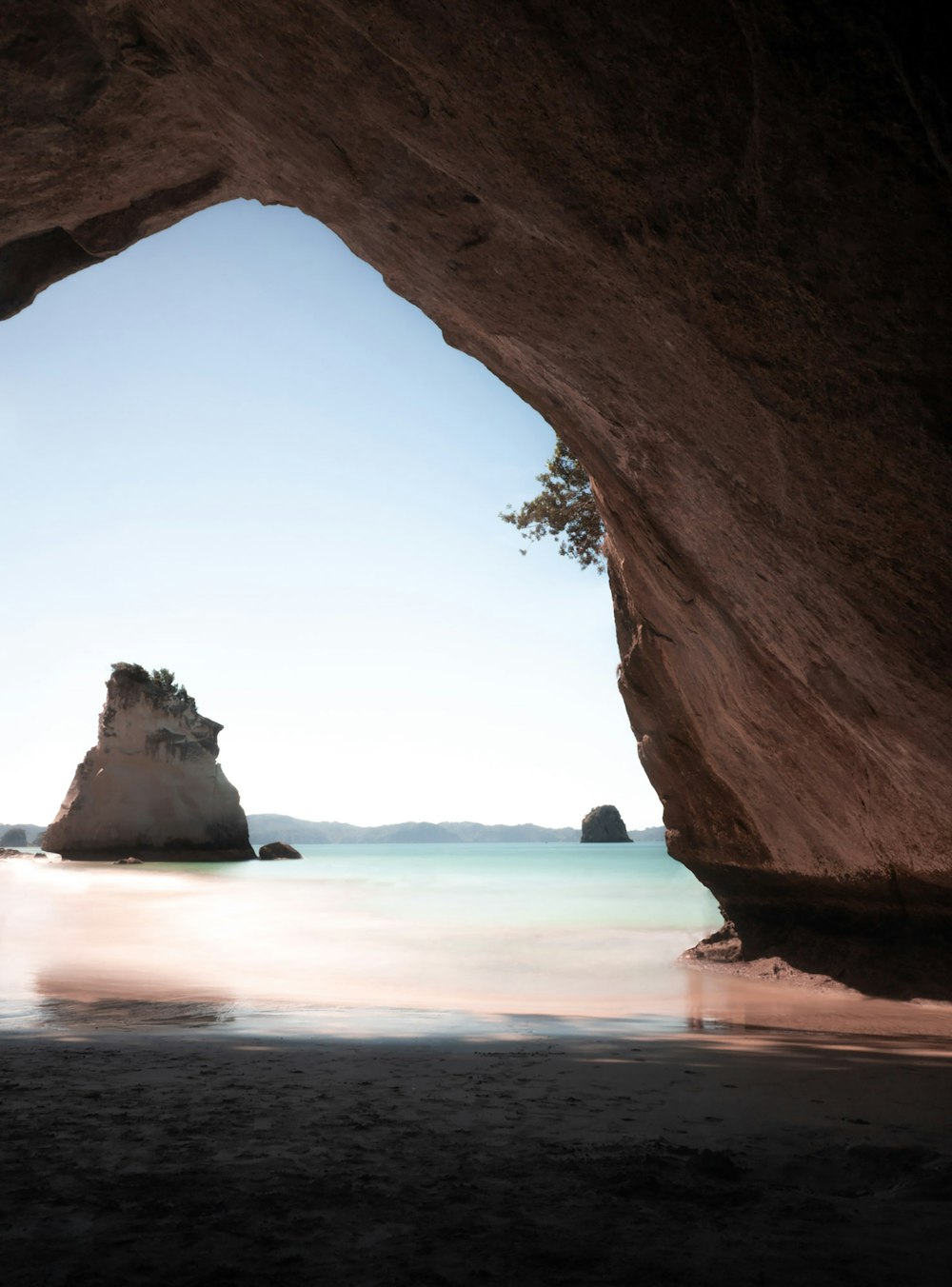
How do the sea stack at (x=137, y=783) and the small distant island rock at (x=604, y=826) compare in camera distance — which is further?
the small distant island rock at (x=604, y=826)

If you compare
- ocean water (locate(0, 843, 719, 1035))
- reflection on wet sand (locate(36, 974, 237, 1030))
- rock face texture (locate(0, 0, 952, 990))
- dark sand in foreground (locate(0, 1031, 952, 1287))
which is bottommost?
ocean water (locate(0, 843, 719, 1035))

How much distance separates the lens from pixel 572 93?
12.1ft

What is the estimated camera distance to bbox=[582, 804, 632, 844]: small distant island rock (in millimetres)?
127812

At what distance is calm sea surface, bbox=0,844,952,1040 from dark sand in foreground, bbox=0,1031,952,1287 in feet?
6.32

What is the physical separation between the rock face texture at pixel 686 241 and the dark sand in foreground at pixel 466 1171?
291cm

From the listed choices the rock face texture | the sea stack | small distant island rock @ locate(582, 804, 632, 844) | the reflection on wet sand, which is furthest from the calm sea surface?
small distant island rock @ locate(582, 804, 632, 844)

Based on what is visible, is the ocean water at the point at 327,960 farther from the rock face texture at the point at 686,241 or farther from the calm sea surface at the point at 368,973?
the rock face texture at the point at 686,241

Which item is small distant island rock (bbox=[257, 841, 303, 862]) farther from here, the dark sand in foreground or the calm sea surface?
the dark sand in foreground

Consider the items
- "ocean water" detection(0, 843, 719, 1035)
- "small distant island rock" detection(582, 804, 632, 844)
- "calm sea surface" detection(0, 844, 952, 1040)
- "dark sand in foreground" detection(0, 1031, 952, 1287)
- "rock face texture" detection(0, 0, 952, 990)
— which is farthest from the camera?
"small distant island rock" detection(582, 804, 632, 844)

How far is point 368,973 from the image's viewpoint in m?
10.9

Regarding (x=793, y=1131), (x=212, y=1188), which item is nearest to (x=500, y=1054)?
(x=793, y=1131)

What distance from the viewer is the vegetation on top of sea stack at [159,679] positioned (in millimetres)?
43031

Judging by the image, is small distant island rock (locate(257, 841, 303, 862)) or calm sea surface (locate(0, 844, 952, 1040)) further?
small distant island rock (locate(257, 841, 303, 862))

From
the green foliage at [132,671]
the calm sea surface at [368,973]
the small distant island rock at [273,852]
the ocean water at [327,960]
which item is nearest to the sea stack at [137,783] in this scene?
the green foliage at [132,671]
